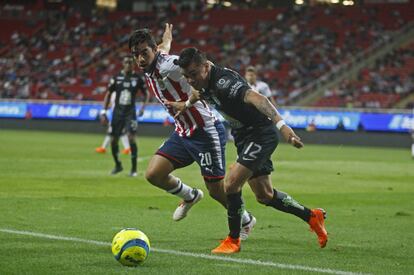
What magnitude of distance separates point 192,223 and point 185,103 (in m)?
2.21

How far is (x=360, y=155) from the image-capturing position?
28.2m

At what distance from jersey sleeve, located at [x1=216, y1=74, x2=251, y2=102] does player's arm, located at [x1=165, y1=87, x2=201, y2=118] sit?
2.01 ft

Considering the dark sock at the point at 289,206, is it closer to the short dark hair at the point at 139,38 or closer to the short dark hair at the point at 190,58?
the short dark hair at the point at 190,58

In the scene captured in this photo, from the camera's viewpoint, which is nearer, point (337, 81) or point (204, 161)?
point (204, 161)

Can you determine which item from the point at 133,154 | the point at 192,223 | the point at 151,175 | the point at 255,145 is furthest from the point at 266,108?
the point at 133,154

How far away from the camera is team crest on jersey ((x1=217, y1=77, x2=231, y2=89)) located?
8.42 m

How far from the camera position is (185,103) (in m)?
9.43

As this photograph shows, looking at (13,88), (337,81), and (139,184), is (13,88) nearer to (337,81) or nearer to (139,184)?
(337,81)

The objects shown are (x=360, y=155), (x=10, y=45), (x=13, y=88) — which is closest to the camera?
(x=360, y=155)

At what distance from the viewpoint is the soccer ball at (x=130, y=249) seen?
7.59m

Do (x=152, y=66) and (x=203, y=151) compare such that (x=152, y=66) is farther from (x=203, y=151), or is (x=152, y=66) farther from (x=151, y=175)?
(x=151, y=175)

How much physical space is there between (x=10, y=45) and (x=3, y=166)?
138 ft

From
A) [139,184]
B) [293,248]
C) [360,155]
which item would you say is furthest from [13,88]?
[293,248]

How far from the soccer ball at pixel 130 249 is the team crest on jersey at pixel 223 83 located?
175cm
